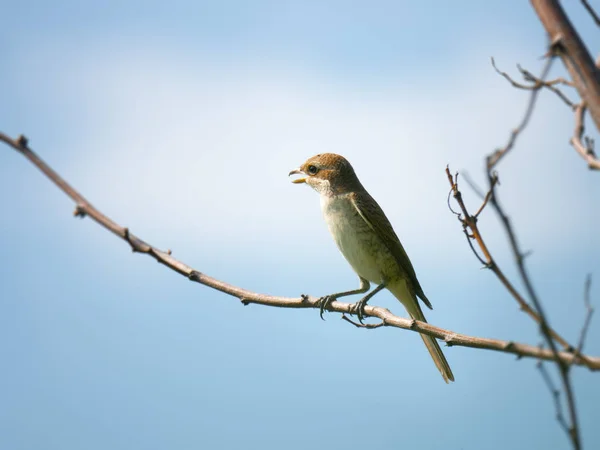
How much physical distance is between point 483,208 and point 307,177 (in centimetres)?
383

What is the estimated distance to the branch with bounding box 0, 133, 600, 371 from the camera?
202 cm

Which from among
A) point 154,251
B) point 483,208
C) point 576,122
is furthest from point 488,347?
point 154,251

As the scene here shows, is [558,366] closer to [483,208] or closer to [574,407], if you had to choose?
[574,407]

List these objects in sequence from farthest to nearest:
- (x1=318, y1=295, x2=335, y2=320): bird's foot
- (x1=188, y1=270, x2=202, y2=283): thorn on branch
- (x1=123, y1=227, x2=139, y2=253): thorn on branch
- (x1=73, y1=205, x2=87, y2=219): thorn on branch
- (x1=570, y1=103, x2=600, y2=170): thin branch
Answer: (x1=318, y1=295, x2=335, y2=320): bird's foot → (x1=188, y1=270, x2=202, y2=283): thorn on branch → (x1=123, y1=227, x2=139, y2=253): thorn on branch → (x1=73, y1=205, x2=87, y2=219): thorn on branch → (x1=570, y1=103, x2=600, y2=170): thin branch

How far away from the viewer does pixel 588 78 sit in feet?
5.20

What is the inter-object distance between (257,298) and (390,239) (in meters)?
3.05

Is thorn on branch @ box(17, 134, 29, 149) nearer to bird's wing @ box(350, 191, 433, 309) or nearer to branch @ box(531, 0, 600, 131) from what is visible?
branch @ box(531, 0, 600, 131)

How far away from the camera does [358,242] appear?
6.32m

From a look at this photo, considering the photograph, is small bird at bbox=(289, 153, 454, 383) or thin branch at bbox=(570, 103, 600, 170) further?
small bird at bbox=(289, 153, 454, 383)

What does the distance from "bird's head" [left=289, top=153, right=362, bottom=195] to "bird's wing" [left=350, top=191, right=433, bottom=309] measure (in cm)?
26

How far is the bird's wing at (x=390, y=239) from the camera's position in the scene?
20.9 feet

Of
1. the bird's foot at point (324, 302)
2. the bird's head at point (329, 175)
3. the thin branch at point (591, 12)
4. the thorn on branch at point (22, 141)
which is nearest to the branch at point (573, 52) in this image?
the thin branch at point (591, 12)

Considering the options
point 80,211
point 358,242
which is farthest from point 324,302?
point 80,211

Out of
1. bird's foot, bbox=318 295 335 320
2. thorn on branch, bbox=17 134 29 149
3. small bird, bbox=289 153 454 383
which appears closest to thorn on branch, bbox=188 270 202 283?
thorn on branch, bbox=17 134 29 149
